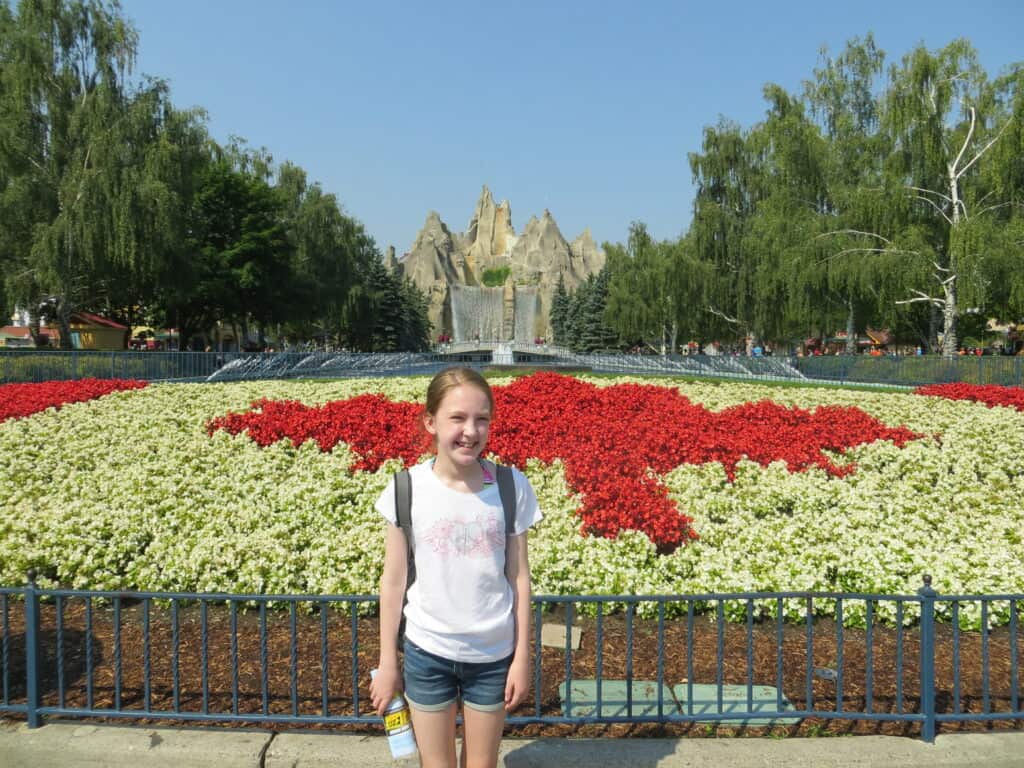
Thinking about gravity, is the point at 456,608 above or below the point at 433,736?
above

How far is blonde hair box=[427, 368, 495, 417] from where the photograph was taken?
260 cm

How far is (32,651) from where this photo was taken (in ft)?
12.1

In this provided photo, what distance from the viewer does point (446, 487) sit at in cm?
261

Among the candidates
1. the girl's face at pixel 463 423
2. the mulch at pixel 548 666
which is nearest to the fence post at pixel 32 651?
the mulch at pixel 548 666

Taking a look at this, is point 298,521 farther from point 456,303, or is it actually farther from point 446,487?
point 456,303

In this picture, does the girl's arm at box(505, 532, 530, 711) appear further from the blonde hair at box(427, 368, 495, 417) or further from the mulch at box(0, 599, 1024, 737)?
the mulch at box(0, 599, 1024, 737)

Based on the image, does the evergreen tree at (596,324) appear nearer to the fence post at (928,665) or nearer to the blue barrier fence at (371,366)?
the blue barrier fence at (371,366)

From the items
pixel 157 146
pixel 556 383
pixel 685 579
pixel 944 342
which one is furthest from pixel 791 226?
pixel 685 579

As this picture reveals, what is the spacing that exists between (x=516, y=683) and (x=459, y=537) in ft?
1.72

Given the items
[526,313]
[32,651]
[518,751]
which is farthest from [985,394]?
[526,313]

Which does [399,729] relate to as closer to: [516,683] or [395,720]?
[395,720]

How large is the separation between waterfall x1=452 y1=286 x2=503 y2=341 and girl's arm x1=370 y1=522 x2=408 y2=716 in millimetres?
114758

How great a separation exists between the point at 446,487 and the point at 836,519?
4.85m

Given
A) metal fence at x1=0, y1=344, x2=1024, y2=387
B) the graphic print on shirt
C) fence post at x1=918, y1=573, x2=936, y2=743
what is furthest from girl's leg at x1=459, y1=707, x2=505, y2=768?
metal fence at x1=0, y1=344, x2=1024, y2=387
